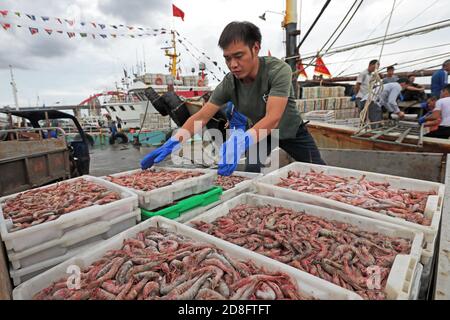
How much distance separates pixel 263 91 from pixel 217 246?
88.9 inches

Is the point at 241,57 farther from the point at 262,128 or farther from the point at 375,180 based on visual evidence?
the point at 375,180

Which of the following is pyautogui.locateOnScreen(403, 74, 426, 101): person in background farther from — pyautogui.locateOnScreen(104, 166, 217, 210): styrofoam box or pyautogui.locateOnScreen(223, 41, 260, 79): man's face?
pyautogui.locateOnScreen(104, 166, 217, 210): styrofoam box

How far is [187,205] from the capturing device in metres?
2.58

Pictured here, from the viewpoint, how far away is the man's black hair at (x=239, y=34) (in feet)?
9.09

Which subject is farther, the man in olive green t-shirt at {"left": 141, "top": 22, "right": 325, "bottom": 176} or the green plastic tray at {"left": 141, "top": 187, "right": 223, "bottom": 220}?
the man in olive green t-shirt at {"left": 141, "top": 22, "right": 325, "bottom": 176}

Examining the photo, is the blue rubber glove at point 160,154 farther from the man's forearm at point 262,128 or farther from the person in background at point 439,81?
the person in background at point 439,81

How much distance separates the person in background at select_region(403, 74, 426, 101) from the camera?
1124 cm

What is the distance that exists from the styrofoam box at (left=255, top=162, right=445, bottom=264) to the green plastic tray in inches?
22.3

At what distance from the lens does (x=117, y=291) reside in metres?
1.45

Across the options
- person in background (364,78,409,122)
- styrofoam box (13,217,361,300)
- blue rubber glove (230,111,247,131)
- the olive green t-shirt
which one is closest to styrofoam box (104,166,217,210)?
styrofoam box (13,217,361,300)

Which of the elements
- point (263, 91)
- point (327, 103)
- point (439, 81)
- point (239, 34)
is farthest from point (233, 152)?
point (327, 103)
